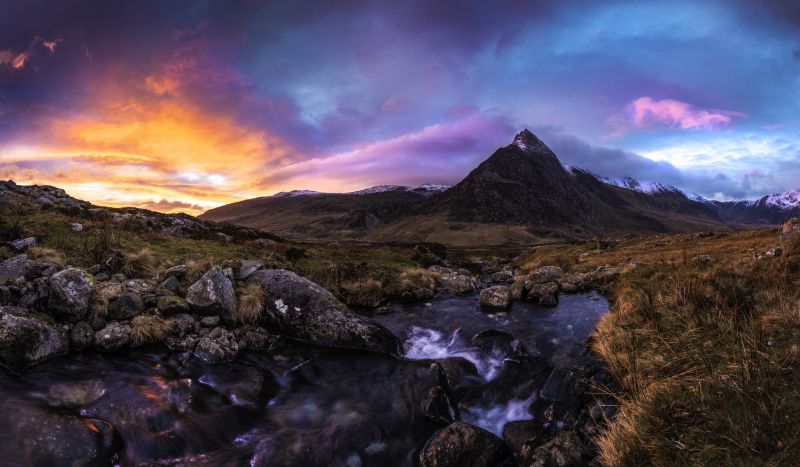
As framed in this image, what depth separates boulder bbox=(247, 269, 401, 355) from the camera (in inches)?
550

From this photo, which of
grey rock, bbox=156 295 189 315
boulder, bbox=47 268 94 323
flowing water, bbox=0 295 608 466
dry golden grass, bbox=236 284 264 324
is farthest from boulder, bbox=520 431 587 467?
boulder, bbox=47 268 94 323

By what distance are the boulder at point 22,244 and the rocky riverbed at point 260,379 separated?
3782mm

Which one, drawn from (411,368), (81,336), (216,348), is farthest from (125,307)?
(411,368)

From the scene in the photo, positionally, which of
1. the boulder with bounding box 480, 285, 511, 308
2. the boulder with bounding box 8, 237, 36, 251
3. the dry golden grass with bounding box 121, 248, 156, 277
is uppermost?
the boulder with bounding box 8, 237, 36, 251

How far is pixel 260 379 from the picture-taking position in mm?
11125

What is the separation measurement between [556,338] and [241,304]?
11896 millimetres

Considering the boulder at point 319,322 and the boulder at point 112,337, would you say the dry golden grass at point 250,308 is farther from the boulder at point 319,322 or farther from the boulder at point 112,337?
the boulder at point 112,337

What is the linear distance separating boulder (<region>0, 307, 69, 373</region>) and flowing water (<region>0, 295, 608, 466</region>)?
1.02 ft

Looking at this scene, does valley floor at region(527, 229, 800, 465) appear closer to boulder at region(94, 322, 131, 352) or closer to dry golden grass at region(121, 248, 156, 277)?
boulder at region(94, 322, 131, 352)

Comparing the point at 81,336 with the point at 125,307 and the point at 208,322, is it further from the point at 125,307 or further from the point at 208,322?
the point at 208,322

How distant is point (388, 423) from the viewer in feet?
31.0

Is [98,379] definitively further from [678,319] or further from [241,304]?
[678,319]

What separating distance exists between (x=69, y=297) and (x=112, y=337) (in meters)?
1.63

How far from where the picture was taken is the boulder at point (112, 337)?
11.3m
